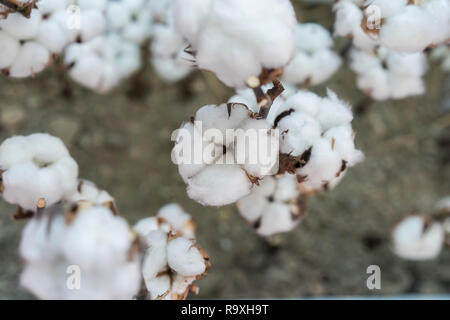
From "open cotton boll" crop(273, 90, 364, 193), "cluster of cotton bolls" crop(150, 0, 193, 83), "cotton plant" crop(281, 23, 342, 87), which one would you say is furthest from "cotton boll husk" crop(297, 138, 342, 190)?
"cluster of cotton bolls" crop(150, 0, 193, 83)

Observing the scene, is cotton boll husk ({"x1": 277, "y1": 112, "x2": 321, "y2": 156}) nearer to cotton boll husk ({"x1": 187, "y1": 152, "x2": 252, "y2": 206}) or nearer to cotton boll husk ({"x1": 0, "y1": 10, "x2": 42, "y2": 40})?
cotton boll husk ({"x1": 187, "y1": 152, "x2": 252, "y2": 206})

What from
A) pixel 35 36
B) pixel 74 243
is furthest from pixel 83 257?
pixel 35 36

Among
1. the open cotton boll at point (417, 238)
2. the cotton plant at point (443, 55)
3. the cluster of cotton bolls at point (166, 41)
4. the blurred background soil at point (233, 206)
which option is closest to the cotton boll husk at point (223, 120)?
the cluster of cotton bolls at point (166, 41)

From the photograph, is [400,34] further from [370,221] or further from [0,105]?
[0,105]

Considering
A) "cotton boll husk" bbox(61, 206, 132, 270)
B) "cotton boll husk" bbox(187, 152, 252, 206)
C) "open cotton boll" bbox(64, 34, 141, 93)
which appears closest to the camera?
"cotton boll husk" bbox(61, 206, 132, 270)

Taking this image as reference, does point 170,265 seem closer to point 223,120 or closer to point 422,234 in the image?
point 223,120

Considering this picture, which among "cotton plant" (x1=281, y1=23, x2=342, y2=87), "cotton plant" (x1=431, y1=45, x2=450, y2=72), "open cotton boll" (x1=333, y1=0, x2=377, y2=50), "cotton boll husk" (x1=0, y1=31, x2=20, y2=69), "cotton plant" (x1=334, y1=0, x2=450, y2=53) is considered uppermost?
"cotton plant" (x1=431, y1=45, x2=450, y2=72)
